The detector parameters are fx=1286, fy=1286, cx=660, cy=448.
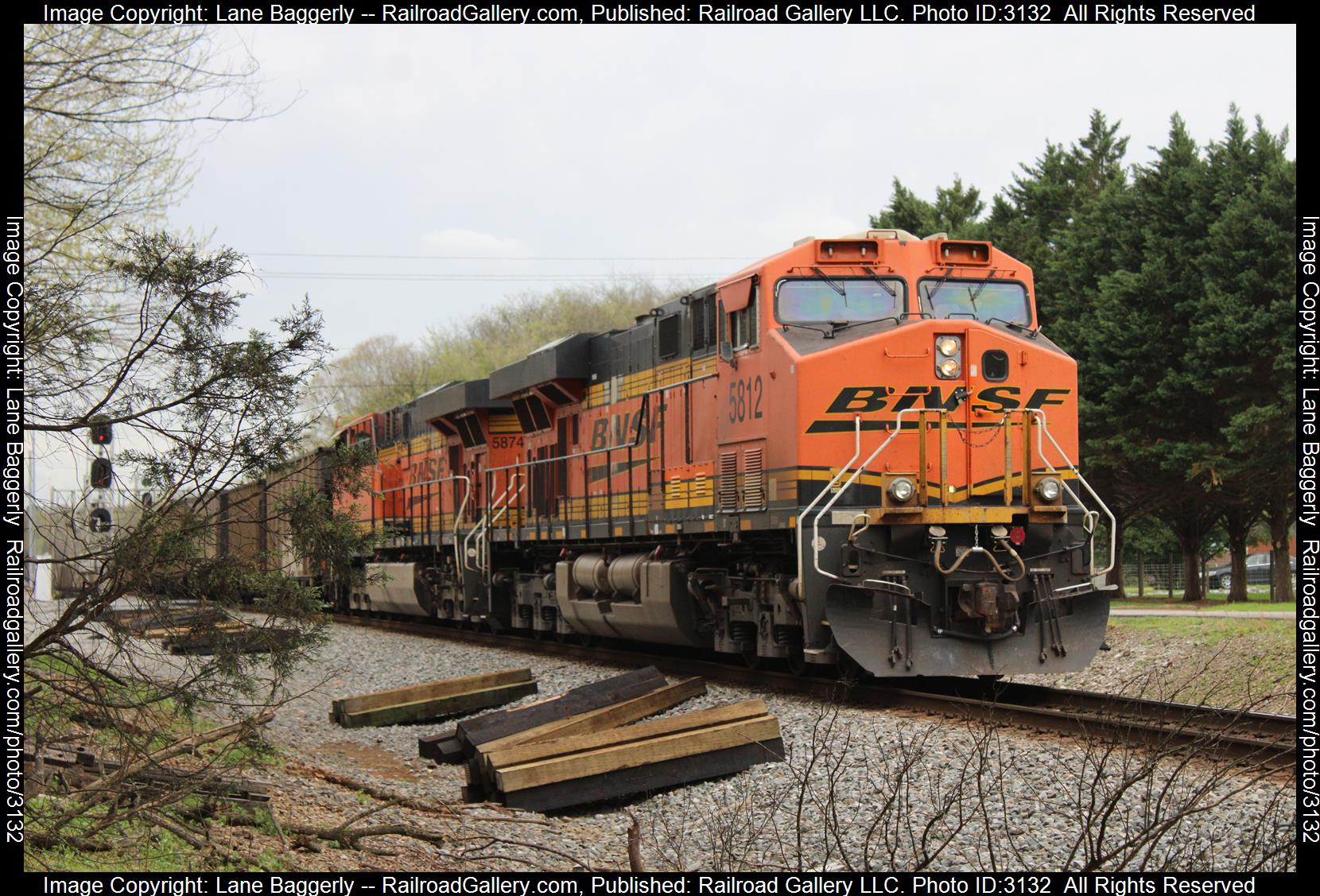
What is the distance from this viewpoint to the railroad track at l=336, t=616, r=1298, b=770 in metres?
7.50

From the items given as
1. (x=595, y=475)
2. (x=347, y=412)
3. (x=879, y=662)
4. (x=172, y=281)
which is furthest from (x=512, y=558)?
(x=347, y=412)


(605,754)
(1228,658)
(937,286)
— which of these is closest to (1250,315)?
(1228,658)

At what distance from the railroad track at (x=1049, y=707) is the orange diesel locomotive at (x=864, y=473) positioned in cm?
32

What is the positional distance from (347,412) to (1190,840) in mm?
62267

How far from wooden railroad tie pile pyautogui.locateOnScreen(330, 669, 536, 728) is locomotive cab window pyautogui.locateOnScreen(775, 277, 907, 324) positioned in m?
4.53

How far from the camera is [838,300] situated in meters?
11.7

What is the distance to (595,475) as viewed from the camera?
15.8 metres

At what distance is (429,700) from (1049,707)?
5.69m

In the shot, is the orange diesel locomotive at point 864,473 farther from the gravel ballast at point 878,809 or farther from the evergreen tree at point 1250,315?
the evergreen tree at point 1250,315

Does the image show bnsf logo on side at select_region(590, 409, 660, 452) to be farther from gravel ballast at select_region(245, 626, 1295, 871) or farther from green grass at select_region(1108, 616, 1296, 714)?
green grass at select_region(1108, 616, 1296, 714)

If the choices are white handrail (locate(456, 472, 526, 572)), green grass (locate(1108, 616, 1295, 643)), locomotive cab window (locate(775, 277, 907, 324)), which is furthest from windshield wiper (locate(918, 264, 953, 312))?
white handrail (locate(456, 472, 526, 572))

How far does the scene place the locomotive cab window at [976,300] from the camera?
11.8m

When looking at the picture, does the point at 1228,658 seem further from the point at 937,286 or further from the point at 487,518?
the point at 487,518

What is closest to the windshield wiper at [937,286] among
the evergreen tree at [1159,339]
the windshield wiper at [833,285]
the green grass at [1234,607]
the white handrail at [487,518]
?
the windshield wiper at [833,285]
